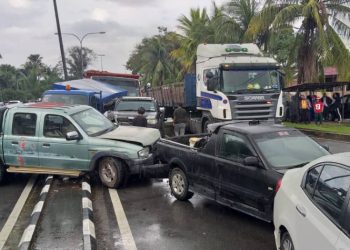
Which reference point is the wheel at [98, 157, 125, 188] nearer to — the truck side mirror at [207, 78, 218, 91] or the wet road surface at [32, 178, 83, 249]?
the wet road surface at [32, 178, 83, 249]

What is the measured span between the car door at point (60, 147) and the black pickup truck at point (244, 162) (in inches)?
91.7

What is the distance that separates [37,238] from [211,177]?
266 cm

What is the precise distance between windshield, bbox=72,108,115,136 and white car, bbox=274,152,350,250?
5.54 m

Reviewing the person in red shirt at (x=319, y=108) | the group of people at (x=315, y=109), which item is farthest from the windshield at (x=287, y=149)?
the group of people at (x=315, y=109)

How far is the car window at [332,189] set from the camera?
3658mm

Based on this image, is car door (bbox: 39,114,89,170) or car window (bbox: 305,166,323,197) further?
car door (bbox: 39,114,89,170)

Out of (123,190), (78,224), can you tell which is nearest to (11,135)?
(123,190)

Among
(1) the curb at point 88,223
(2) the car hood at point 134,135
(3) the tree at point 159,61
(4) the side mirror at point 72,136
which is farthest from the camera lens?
(3) the tree at point 159,61

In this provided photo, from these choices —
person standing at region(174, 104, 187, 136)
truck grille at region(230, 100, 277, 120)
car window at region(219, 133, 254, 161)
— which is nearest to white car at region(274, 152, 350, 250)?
car window at region(219, 133, 254, 161)

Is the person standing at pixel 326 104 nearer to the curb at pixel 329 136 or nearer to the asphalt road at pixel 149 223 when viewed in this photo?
the curb at pixel 329 136

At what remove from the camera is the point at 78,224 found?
6.90m

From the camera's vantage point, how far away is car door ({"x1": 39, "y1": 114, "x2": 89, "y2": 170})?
9.31 m

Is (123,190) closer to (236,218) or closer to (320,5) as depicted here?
(236,218)

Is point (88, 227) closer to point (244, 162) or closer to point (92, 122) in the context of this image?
point (244, 162)
